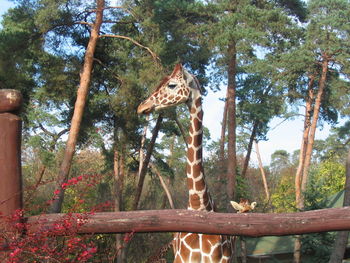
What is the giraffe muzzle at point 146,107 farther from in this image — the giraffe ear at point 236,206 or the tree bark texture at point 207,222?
the tree bark texture at point 207,222

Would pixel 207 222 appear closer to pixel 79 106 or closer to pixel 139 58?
pixel 79 106

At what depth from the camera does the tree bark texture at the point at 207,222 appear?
9.11 feet

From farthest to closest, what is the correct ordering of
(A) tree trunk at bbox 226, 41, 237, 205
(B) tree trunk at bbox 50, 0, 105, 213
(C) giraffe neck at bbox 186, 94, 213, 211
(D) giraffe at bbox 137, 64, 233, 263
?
(A) tree trunk at bbox 226, 41, 237, 205 → (B) tree trunk at bbox 50, 0, 105, 213 → (C) giraffe neck at bbox 186, 94, 213, 211 → (D) giraffe at bbox 137, 64, 233, 263

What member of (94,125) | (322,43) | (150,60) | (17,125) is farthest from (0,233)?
(322,43)

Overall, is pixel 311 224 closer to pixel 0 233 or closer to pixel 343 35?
pixel 0 233

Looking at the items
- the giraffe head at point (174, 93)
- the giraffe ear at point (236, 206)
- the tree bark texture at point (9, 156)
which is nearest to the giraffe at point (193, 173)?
the giraffe head at point (174, 93)

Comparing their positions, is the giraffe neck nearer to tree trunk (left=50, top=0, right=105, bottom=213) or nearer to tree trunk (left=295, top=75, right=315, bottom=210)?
tree trunk (left=50, top=0, right=105, bottom=213)

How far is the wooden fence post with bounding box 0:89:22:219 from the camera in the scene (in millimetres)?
2824

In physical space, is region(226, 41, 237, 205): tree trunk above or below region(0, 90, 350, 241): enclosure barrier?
above

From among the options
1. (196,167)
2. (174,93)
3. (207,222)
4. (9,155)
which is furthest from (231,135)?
(9,155)

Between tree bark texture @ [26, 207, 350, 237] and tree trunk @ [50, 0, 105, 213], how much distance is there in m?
8.47

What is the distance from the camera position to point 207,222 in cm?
283

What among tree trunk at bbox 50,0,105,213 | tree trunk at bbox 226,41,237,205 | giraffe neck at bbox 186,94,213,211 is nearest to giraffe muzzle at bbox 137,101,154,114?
giraffe neck at bbox 186,94,213,211

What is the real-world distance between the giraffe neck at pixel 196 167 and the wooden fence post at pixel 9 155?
2335 mm
